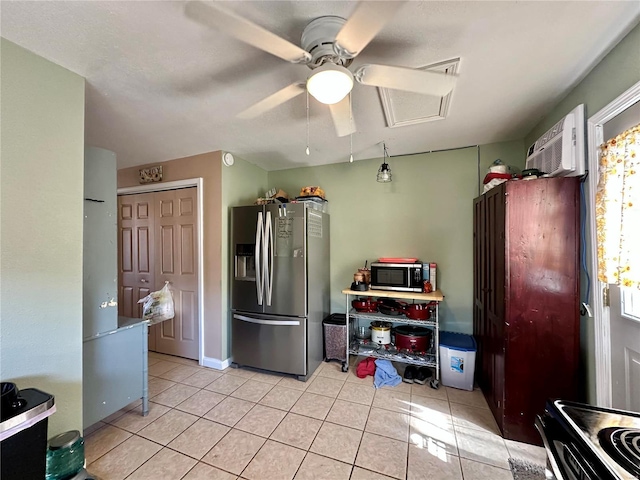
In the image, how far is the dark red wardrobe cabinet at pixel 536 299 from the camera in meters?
1.59

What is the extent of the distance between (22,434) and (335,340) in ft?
7.57

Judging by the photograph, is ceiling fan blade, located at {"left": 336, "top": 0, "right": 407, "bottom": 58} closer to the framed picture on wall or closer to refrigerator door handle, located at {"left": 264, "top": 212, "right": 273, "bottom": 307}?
refrigerator door handle, located at {"left": 264, "top": 212, "right": 273, "bottom": 307}

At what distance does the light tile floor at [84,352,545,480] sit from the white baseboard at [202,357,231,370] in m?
0.28

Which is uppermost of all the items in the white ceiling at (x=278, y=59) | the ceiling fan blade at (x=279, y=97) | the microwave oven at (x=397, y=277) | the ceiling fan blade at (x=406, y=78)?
the white ceiling at (x=278, y=59)

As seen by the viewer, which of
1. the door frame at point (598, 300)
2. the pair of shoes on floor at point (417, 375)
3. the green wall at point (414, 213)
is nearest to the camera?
the door frame at point (598, 300)

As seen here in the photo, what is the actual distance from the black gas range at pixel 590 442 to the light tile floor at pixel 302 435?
0.89m

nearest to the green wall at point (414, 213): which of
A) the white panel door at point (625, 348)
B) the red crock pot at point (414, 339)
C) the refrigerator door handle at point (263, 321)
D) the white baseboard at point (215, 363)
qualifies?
the red crock pot at point (414, 339)

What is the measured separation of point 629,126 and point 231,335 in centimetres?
347

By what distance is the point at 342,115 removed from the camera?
1847 mm

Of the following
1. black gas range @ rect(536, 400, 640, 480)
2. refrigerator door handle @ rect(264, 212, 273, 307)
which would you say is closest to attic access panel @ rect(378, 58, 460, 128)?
refrigerator door handle @ rect(264, 212, 273, 307)

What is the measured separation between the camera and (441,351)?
7.77 ft

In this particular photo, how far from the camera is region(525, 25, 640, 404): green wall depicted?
1.24 meters

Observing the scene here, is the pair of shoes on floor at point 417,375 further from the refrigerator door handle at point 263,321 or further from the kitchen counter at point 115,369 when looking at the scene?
the kitchen counter at point 115,369

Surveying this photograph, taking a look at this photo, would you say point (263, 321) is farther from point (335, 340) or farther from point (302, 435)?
point (302, 435)
